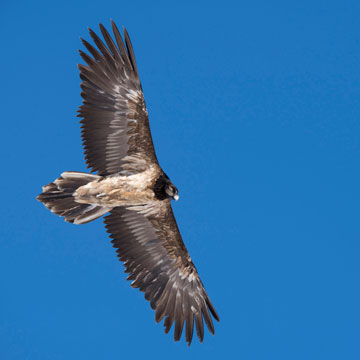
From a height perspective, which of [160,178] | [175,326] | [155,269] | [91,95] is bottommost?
[175,326]

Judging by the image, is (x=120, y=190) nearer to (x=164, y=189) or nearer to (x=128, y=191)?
(x=128, y=191)

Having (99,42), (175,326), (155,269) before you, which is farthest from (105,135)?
(175,326)

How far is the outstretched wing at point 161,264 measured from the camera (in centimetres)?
1197

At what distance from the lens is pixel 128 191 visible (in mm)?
11273

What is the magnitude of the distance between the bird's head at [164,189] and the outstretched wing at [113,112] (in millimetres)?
329

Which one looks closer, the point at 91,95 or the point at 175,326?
the point at 91,95

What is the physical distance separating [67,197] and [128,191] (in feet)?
3.12

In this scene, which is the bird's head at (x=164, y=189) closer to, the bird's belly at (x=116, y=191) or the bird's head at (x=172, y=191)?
the bird's head at (x=172, y=191)

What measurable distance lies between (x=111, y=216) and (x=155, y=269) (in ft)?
3.96

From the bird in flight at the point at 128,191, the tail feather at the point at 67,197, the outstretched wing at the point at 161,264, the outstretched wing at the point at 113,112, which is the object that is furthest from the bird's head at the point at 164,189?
the tail feather at the point at 67,197

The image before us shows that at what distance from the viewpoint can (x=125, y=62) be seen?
35.7 ft

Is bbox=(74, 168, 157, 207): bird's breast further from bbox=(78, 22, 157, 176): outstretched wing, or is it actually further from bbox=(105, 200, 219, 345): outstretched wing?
bbox=(105, 200, 219, 345): outstretched wing

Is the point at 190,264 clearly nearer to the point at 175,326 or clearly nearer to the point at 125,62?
the point at 175,326

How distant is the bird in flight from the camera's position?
1094 centimetres
